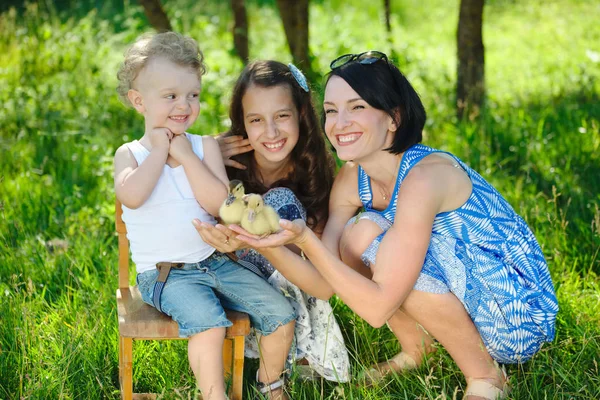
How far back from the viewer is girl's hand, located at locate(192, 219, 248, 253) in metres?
2.33

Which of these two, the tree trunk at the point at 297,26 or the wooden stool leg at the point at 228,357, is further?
the tree trunk at the point at 297,26

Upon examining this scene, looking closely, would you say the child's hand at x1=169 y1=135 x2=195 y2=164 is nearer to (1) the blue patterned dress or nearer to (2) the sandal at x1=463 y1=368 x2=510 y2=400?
(1) the blue patterned dress

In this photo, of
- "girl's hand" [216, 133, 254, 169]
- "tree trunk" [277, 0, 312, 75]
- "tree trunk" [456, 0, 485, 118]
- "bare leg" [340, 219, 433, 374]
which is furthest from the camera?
"tree trunk" [277, 0, 312, 75]

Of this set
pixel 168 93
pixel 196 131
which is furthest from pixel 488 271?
pixel 196 131

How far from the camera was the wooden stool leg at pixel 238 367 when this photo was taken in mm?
2543

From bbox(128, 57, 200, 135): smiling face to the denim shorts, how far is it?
50 centimetres

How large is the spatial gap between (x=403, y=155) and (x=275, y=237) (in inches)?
26.0

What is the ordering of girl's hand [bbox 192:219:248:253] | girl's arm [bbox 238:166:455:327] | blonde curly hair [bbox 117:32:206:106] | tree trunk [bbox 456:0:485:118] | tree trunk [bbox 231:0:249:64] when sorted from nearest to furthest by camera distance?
girl's hand [bbox 192:219:248:253]
girl's arm [bbox 238:166:455:327]
blonde curly hair [bbox 117:32:206:106]
tree trunk [bbox 456:0:485:118]
tree trunk [bbox 231:0:249:64]

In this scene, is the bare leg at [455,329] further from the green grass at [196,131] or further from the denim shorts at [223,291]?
the denim shorts at [223,291]

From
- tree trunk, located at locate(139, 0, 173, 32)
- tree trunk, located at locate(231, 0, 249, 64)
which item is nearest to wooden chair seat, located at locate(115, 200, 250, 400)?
tree trunk, located at locate(139, 0, 173, 32)

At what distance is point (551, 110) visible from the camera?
5.31m

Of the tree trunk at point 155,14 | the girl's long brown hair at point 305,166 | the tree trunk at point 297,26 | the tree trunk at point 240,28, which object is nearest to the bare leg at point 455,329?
the girl's long brown hair at point 305,166

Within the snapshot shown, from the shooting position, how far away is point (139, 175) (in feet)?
8.14

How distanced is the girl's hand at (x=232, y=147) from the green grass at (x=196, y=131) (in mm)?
732
